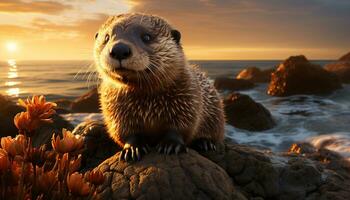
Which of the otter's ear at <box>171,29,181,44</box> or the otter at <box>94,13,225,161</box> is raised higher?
the otter's ear at <box>171,29,181,44</box>

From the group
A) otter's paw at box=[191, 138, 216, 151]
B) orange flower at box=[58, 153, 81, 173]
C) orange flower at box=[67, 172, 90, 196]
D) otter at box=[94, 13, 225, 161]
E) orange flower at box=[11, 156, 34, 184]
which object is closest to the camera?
orange flower at box=[67, 172, 90, 196]

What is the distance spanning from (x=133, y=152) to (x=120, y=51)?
4.21ft

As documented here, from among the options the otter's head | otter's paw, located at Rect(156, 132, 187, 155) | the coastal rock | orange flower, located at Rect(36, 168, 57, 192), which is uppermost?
the otter's head

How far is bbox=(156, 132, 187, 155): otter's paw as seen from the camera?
17.0 ft

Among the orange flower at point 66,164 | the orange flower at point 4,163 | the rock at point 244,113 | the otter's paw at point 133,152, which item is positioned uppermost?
the orange flower at point 4,163

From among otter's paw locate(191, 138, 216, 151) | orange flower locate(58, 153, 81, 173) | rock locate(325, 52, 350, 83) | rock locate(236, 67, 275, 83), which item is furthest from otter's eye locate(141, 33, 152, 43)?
rock locate(236, 67, 275, 83)

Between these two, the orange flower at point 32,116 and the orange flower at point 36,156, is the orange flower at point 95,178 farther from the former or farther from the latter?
the orange flower at point 32,116

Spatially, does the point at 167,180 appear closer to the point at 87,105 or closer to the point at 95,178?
the point at 95,178

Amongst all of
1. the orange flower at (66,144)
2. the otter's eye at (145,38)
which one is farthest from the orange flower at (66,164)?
the otter's eye at (145,38)

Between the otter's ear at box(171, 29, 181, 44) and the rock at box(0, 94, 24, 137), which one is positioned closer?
the otter's ear at box(171, 29, 181, 44)

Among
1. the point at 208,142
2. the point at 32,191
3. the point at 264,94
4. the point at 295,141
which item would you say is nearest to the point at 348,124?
the point at 295,141

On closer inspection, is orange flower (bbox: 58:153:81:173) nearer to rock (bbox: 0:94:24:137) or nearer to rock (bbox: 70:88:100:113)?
rock (bbox: 0:94:24:137)

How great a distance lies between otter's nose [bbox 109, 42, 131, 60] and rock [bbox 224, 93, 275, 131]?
39.9 ft

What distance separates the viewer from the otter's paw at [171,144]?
17.0 feet
